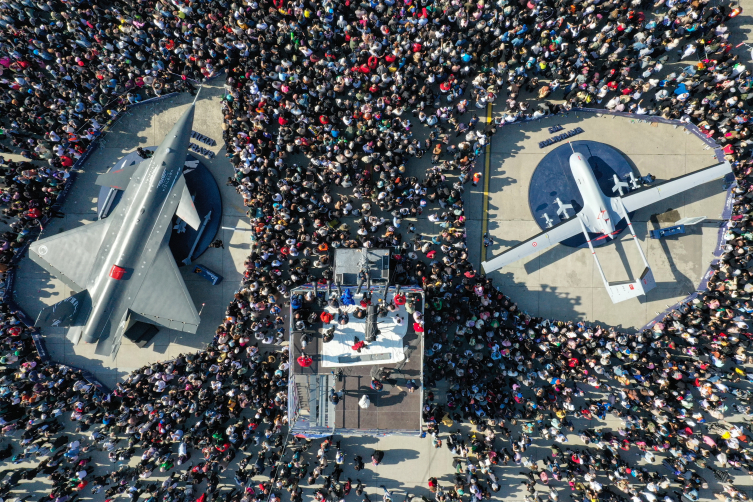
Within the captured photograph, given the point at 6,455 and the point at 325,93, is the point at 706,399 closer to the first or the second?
the point at 325,93

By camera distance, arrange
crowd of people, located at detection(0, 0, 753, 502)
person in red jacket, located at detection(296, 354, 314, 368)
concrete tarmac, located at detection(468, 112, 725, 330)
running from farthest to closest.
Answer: concrete tarmac, located at detection(468, 112, 725, 330) → crowd of people, located at detection(0, 0, 753, 502) → person in red jacket, located at detection(296, 354, 314, 368)

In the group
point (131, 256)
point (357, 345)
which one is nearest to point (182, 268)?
point (131, 256)

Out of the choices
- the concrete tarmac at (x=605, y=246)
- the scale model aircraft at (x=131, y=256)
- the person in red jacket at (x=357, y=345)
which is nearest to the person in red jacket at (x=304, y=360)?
the person in red jacket at (x=357, y=345)

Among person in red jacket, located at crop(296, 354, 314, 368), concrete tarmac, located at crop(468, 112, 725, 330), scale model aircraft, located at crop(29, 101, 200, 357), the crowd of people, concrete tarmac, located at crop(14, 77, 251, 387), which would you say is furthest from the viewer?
concrete tarmac, located at crop(14, 77, 251, 387)

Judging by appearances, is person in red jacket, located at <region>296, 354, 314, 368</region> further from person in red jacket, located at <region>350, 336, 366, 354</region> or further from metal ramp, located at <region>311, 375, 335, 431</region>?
person in red jacket, located at <region>350, 336, 366, 354</region>

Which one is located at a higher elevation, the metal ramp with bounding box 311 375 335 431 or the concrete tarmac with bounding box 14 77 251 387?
the concrete tarmac with bounding box 14 77 251 387

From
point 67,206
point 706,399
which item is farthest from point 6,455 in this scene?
point 706,399

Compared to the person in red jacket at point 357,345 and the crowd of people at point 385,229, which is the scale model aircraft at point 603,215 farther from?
the person in red jacket at point 357,345

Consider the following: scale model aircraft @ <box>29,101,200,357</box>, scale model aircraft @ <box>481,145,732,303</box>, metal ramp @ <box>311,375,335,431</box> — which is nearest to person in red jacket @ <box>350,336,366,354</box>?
metal ramp @ <box>311,375,335,431</box>
